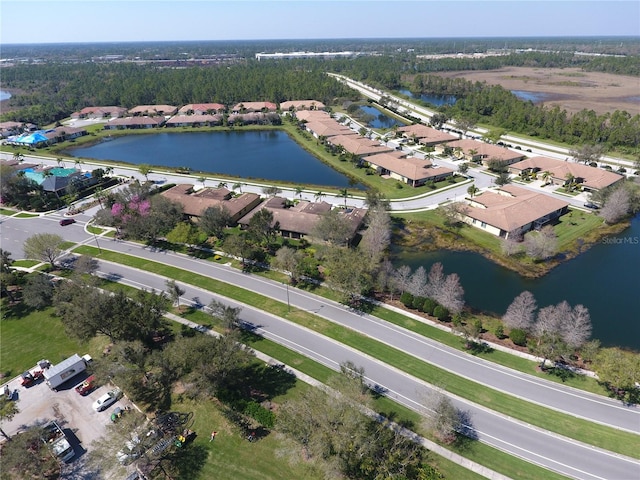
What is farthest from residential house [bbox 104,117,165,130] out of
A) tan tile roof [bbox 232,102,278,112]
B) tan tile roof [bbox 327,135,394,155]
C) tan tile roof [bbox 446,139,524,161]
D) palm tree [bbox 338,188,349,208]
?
tan tile roof [bbox 446,139,524,161]

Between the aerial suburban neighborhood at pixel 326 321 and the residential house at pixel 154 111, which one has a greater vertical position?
the residential house at pixel 154 111

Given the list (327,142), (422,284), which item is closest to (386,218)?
(422,284)

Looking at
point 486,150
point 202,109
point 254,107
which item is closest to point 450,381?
point 486,150

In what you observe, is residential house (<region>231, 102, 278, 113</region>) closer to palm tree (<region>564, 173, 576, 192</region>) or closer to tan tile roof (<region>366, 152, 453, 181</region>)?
tan tile roof (<region>366, 152, 453, 181</region>)

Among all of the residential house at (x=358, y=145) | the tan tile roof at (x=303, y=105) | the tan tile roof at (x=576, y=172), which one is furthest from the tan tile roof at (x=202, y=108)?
the tan tile roof at (x=576, y=172)

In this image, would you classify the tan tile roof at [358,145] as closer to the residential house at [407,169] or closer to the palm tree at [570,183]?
the residential house at [407,169]

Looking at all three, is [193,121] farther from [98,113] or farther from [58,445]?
[58,445]

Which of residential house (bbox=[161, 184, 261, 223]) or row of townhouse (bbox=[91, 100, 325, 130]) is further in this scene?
row of townhouse (bbox=[91, 100, 325, 130])
